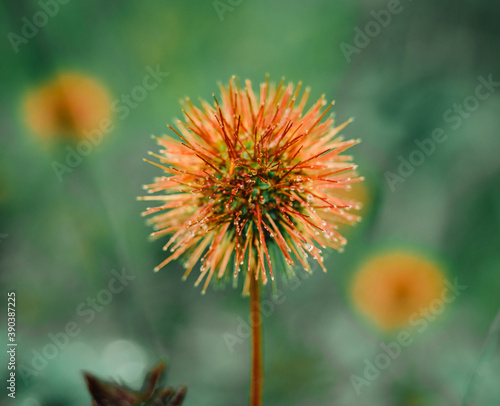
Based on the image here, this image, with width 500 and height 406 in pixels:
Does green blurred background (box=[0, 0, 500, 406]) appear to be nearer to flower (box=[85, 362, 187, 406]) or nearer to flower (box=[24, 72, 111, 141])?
flower (box=[24, 72, 111, 141])

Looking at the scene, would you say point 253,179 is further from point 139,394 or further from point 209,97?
point 209,97

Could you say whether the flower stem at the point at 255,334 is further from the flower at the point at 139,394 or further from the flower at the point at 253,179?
the flower at the point at 139,394

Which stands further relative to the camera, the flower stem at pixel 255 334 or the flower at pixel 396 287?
the flower at pixel 396 287

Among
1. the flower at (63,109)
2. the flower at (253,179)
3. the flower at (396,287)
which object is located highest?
the flower at (63,109)

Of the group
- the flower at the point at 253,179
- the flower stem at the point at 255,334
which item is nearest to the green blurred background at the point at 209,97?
the flower stem at the point at 255,334

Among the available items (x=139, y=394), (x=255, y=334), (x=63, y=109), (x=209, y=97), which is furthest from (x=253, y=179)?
(x=63, y=109)

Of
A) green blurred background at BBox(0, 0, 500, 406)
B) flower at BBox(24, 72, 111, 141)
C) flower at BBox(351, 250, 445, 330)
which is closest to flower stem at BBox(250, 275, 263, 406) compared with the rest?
green blurred background at BBox(0, 0, 500, 406)

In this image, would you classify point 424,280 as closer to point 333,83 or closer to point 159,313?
point 333,83
